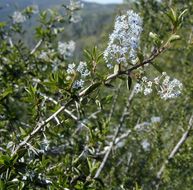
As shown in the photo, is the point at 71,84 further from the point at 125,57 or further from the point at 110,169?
the point at 110,169

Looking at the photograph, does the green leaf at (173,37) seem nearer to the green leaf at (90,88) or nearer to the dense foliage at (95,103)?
the dense foliage at (95,103)

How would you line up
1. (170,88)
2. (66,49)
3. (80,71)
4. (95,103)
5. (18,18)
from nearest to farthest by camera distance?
(170,88) < (80,71) < (95,103) < (66,49) < (18,18)

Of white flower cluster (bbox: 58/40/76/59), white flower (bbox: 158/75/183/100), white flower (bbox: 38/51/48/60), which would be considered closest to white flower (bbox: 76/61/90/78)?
white flower (bbox: 158/75/183/100)

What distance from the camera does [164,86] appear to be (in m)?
2.67

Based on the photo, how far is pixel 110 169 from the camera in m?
8.02

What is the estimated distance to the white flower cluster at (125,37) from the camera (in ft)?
8.26

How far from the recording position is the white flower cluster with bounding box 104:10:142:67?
8.26ft

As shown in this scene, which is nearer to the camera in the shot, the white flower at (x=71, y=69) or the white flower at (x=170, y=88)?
the white flower at (x=170, y=88)

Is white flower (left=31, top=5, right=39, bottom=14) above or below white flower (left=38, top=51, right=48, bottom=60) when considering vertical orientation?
above

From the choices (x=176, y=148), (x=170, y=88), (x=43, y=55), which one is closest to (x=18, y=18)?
(x=43, y=55)

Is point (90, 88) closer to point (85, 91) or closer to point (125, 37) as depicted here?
point (85, 91)

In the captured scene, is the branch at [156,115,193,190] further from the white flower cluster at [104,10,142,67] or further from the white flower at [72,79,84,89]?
the white flower cluster at [104,10,142,67]

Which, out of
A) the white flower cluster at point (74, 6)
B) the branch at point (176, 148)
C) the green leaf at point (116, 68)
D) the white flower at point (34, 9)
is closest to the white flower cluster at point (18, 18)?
the white flower at point (34, 9)

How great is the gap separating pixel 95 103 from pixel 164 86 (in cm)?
51
